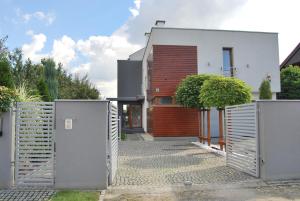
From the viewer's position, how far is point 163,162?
33.2 ft

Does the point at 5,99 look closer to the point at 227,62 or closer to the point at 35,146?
the point at 35,146

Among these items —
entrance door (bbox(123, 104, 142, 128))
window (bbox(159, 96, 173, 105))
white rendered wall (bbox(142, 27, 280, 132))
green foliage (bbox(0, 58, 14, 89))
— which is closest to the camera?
green foliage (bbox(0, 58, 14, 89))

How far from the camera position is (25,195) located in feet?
19.6

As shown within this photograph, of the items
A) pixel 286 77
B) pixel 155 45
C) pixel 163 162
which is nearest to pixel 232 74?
pixel 155 45

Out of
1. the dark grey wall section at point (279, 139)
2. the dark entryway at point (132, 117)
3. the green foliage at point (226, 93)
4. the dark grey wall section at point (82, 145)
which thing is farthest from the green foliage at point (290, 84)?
the dark grey wall section at point (82, 145)

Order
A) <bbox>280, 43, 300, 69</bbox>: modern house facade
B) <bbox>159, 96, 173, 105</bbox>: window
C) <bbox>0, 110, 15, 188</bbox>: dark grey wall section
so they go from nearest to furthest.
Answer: <bbox>0, 110, 15, 188</bbox>: dark grey wall section, <bbox>159, 96, 173, 105</bbox>: window, <bbox>280, 43, 300, 69</bbox>: modern house facade

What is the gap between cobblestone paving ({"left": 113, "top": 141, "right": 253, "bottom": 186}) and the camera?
7369 mm

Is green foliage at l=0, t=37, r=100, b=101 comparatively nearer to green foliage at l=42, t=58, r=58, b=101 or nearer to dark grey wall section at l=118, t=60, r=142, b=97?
green foliage at l=42, t=58, r=58, b=101

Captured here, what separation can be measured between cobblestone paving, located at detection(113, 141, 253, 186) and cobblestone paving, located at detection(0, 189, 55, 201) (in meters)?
1.65

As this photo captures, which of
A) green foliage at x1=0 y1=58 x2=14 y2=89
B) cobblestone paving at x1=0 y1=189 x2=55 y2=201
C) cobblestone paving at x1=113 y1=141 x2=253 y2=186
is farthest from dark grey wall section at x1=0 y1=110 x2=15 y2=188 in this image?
cobblestone paving at x1=113 y1=141 x2=253 y2=186

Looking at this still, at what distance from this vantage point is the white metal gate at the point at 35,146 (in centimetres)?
655

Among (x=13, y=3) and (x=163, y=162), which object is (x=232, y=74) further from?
(x=13, y=3)

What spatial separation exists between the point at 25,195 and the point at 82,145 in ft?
4.87

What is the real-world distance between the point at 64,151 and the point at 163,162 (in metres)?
4.41
